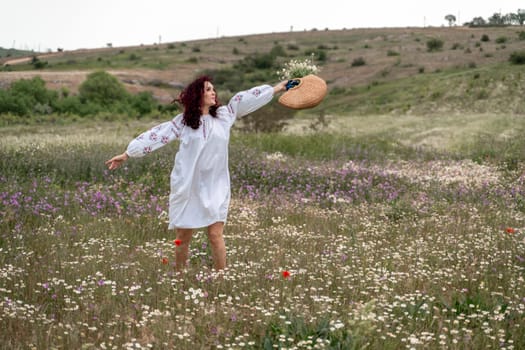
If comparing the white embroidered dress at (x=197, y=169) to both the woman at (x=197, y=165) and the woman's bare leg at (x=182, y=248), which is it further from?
the woman's bare leg at (x=182, y=248)

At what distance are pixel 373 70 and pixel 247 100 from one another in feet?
148

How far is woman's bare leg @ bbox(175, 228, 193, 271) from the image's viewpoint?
6.67m

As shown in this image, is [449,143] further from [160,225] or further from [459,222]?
[160,225]

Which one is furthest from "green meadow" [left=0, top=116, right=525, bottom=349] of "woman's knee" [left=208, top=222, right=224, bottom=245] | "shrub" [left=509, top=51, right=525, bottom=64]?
"shrub" [left=509, top=51, right=525, bottom=64]

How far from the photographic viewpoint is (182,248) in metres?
6.70

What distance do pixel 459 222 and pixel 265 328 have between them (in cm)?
491

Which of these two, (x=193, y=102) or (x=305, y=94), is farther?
(x=305, y=94)

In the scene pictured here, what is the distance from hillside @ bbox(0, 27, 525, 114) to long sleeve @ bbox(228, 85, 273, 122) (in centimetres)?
2672

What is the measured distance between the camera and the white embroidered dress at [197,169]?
651cm

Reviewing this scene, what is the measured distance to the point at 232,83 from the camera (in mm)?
51000

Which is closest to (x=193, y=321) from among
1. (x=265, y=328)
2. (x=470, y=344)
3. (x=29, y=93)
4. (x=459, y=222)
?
(x=265, y=328)

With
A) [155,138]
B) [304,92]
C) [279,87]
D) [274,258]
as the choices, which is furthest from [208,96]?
[274,258]

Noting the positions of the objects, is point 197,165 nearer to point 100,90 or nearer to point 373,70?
point 100,90

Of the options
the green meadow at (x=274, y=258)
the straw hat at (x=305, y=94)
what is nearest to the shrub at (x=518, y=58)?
the green meadow at (x=274, y=258)
